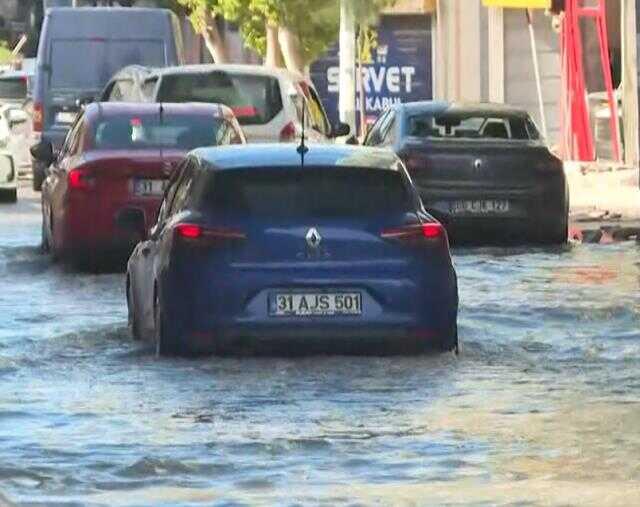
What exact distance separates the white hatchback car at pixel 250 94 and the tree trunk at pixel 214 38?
29850 millimetres

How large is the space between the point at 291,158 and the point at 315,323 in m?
1.03

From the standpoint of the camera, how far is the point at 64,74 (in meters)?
36.7

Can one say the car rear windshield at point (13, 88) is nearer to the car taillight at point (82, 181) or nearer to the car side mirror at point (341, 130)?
the car side mirror at point (341, 130)

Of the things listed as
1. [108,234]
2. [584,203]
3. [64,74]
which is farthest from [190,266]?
[64,74]

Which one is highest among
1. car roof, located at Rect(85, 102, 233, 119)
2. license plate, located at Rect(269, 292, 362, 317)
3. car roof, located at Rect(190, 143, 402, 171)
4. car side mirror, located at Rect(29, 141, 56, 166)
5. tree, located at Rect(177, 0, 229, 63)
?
tree, located at Rect(177, 0, 229, 63)

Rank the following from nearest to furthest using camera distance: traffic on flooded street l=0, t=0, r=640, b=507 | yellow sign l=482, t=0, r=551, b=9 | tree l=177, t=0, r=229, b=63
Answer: traffic on flooded street l=0, t=0, r=640, b=507, yellow sign l=482, t=0, r=551, b=9, tree l=177, t=0, r=229, b=63

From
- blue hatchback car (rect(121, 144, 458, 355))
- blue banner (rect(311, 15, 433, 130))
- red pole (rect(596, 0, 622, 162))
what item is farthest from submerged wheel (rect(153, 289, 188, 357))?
blue banner (rect(311, 15, 433, 130))

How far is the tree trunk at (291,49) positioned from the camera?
53.8m

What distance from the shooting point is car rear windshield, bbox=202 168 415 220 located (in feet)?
48.1

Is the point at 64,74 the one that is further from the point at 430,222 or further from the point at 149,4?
the point at 149,4

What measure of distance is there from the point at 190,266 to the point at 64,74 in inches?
888

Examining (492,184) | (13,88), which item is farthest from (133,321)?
(13,88)

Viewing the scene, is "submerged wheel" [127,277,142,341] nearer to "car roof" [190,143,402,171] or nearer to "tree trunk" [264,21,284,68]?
"car roof" [190,143,402,171]

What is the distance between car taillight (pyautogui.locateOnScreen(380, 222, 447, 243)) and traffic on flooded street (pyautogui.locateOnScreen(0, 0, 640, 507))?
0.4 inches
